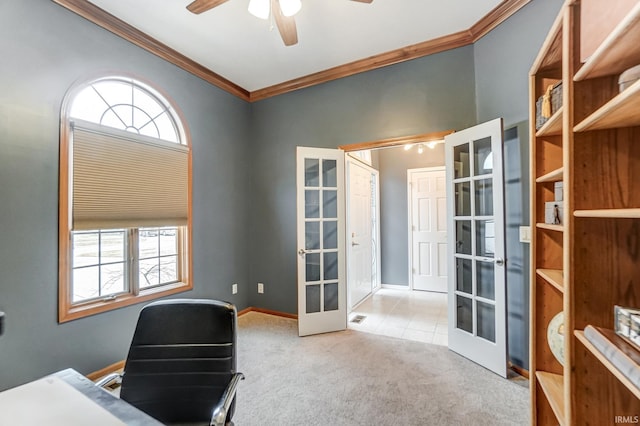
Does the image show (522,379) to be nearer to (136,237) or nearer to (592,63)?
(592,63)

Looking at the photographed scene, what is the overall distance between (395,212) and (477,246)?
2469 mm

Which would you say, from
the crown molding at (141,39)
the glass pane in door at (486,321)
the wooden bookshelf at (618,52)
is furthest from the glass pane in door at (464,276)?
the crown molding at (141,39)

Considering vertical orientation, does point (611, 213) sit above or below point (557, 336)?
above

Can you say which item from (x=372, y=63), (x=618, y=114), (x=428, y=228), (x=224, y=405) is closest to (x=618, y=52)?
(x=618, y=114)

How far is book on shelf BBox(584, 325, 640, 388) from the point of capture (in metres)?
0.71

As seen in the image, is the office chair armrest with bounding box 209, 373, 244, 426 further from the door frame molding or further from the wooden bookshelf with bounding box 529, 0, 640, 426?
the door frame molding

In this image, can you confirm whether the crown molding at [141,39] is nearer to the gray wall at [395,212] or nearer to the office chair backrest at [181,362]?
the office chair backrest at [181,362]

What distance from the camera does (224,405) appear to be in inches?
41.0

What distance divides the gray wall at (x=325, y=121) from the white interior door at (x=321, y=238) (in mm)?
375

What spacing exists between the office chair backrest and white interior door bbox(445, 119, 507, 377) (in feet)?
6.87

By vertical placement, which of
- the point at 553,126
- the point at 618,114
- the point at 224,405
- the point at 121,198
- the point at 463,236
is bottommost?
the point at 224,405

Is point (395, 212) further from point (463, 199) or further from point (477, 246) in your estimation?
point (477, 246)

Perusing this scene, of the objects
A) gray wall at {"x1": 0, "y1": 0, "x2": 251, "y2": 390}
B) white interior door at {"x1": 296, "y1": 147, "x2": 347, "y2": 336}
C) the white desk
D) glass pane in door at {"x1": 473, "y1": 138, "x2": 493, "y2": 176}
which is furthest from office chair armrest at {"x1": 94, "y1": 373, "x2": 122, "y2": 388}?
glass pane in door at {"x1": 473, "y1": 138, "x2": 493, "y2": 176}

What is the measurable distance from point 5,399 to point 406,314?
3518 millimetres
